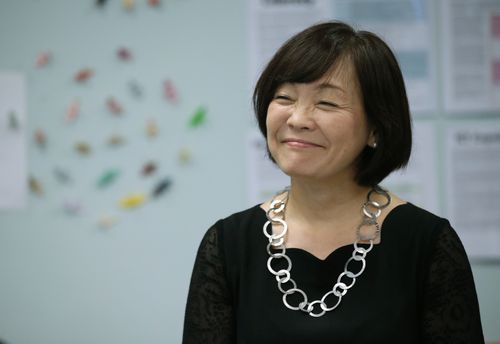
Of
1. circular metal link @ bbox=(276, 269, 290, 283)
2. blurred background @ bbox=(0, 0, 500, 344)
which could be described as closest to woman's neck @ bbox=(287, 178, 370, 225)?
circular metal link @ bbox=(276, 269, 290, 283)

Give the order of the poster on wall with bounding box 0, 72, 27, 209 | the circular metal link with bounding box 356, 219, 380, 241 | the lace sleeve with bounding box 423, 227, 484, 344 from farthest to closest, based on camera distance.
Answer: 1. the poster on wall with bounding box 0, 72, 27, 209
2. the circular metal link with bounding box 356, 219, 380, 241
3. the lace sleeve with bounding box 423, 227, 484, 344

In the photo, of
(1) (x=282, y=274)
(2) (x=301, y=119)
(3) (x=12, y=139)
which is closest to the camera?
(2) (x=301, y=119)

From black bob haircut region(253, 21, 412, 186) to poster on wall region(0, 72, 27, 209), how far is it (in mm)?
1207

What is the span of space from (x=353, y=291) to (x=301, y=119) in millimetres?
367

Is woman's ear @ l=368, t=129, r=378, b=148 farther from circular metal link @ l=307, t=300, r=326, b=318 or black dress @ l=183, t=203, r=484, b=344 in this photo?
circular metal link @ l=307, t=300, r=326, b=318

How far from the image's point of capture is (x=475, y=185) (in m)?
2.16

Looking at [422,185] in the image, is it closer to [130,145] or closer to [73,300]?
[130,145]

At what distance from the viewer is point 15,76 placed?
2.14 m

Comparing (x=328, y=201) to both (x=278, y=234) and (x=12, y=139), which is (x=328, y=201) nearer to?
(x=278, y=234)

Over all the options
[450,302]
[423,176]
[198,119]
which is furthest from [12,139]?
[450,302]

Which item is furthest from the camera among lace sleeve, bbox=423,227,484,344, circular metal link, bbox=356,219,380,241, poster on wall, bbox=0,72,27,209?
poster on wall, bbox=0,72,27,209

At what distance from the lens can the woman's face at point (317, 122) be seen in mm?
1173

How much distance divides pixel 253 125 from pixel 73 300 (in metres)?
0.90

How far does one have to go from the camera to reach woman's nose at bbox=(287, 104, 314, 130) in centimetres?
116
